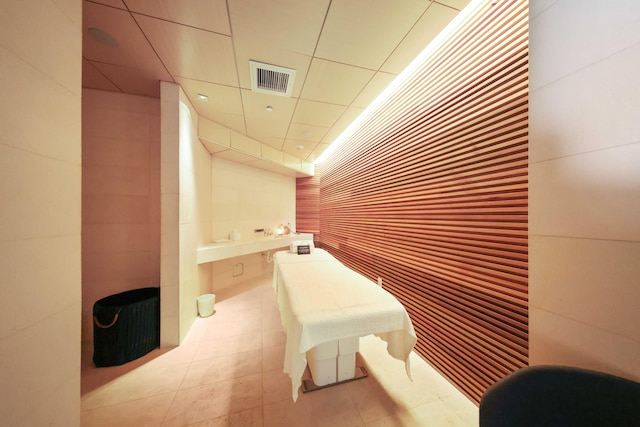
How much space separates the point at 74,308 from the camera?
1.03 metres

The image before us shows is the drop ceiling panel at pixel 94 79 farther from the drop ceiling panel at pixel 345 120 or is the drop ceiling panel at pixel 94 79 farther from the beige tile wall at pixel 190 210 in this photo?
the drop ceiling panel at pixel 345 120

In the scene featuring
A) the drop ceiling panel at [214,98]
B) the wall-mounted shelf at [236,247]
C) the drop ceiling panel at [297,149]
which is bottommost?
the wall-mounted shelf at [236,247]

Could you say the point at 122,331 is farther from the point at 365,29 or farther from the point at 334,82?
the point at 365,29

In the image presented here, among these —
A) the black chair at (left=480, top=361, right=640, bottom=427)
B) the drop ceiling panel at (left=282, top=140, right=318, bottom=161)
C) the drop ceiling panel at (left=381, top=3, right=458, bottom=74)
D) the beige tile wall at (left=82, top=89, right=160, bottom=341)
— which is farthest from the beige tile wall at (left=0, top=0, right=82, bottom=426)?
the drop ceiling panel at (left=282, top=140, right=318, bottom=161)

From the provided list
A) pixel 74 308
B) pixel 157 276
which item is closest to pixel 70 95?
pixel 74 308

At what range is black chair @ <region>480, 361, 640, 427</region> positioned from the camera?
0.68m

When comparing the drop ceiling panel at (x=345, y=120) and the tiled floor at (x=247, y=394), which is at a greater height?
the drop ceiling panel at (x=345, y=120)

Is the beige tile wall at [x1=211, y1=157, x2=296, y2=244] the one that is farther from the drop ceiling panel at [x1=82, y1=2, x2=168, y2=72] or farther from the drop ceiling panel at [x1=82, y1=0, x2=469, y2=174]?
the drop ceiling panel at [x1=82, y1=2, x2=168, y2=72]

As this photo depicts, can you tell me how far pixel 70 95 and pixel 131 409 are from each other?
2214 mm

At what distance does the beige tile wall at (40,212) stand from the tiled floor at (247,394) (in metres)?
0.69

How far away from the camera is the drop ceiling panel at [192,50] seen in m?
1.51

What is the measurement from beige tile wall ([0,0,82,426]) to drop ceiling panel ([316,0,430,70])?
5.07 feet

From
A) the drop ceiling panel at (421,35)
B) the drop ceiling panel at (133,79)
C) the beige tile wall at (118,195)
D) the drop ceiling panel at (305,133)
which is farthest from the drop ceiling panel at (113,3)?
the drop ceiling panel at (421,35)

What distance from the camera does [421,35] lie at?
5.25 ft
